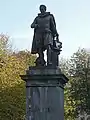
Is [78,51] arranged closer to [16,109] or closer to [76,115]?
[76,115]

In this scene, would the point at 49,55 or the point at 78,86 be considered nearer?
the point at 49,55

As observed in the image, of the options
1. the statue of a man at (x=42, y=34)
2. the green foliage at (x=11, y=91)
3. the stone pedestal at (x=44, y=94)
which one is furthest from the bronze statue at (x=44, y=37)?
the green foliage at (x=11, y=91)

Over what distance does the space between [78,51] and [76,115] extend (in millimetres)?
7548

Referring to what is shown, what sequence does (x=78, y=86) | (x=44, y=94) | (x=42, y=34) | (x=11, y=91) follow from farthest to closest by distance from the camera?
(x=78, y=86) < (x=11, y=91) < (x=42, y=34) < (x=44, y=94)

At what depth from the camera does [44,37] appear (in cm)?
1514

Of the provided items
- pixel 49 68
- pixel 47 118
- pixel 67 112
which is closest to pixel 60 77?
pixel 49 68

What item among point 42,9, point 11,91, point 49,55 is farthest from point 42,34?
point 11,91

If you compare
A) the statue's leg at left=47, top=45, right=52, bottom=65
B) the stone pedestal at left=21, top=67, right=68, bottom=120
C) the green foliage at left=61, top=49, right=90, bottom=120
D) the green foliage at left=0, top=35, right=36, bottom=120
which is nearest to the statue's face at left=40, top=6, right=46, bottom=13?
the statue's leg at left=47, top=45, right=52, bottom=65

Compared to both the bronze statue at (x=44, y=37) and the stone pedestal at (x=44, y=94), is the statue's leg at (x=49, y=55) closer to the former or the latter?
the bronze statue at (x=44, y=37)

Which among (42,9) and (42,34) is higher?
(42,9)

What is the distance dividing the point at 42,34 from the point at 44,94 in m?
2.23

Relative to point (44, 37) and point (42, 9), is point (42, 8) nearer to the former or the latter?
point (42, 9)

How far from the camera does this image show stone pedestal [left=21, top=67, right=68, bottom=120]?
47.1 ft

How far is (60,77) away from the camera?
1441 centimetres
